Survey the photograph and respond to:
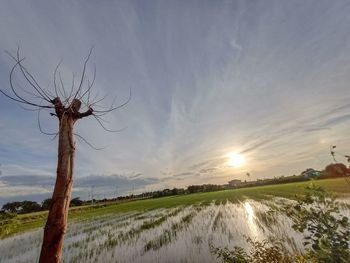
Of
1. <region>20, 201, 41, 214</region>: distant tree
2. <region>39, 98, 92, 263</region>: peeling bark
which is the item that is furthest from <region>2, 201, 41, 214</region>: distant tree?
<region>39, 98, 92, 263</region>: peeling bark

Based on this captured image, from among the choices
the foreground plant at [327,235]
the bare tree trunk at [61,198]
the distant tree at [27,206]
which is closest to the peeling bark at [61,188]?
the bare tree trunk at [61,198]

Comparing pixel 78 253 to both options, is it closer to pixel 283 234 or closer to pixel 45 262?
pixel 283 234

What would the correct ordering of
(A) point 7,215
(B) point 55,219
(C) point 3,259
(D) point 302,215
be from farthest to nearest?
(C) point 3,259, (A) point 7,215, (D) point 302,215, (B) point 55,219

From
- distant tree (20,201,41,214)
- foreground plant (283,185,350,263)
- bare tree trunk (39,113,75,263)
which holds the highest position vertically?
distant tree (20,201,41,214)

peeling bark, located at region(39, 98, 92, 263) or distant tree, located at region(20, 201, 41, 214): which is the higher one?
distant tree, located at region(20, 201, 41, 214)

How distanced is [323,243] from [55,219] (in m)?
3.55

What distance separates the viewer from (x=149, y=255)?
1144 centimetres

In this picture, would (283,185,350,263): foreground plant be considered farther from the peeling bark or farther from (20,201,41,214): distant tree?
(20,201,41,214): distant tree

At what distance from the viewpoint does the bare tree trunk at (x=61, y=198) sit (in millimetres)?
2789

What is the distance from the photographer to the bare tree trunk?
2.79m

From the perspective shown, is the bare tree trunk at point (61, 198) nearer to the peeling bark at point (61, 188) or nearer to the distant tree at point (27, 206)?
the peeling bark at point (61, 188)

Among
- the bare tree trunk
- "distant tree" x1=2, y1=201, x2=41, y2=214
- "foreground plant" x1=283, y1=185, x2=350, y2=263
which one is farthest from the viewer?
"distant tree" x1=2, y1=201, x2=41, y2=214

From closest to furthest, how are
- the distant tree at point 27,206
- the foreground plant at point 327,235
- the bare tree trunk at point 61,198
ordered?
the bare tree trunk at point 61,198 → the foreground plant at point 327,235 → the distant tree at point 27,206

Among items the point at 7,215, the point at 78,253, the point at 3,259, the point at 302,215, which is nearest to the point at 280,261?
the point at 302,215
